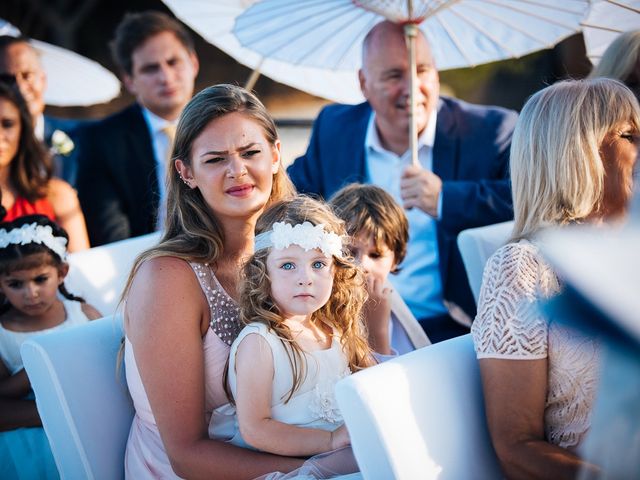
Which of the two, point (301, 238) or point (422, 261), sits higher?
point (301, 238)

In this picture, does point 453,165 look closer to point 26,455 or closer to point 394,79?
point 394,79

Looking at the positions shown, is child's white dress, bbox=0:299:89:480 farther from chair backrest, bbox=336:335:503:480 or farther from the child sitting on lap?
chair backrest, bbox=336:335:503:480

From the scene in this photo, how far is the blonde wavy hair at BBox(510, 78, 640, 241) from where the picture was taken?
208 centimetres

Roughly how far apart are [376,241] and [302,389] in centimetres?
80

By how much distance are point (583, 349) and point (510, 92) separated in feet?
28.3

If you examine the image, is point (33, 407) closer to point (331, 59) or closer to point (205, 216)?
point (205, 216)

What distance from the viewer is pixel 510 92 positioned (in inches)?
399

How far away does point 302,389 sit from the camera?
2.22m

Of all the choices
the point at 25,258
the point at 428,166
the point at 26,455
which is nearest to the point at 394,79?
the point at 428,166

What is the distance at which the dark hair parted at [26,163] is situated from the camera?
156 inches

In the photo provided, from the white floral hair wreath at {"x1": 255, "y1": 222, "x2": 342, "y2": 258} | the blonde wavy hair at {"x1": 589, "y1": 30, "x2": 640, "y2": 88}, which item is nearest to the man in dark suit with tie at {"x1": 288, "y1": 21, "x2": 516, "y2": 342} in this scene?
the blonde wavy hair at {"x1": 589, "y1": 30, "x2": 640, "y2": 88}

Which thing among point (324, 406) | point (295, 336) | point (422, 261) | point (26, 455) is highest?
point (295, 336)

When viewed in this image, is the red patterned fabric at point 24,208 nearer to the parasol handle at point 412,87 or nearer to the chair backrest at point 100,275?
the chair backrest at point 100,275

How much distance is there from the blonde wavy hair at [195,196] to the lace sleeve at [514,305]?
2.68 ft
